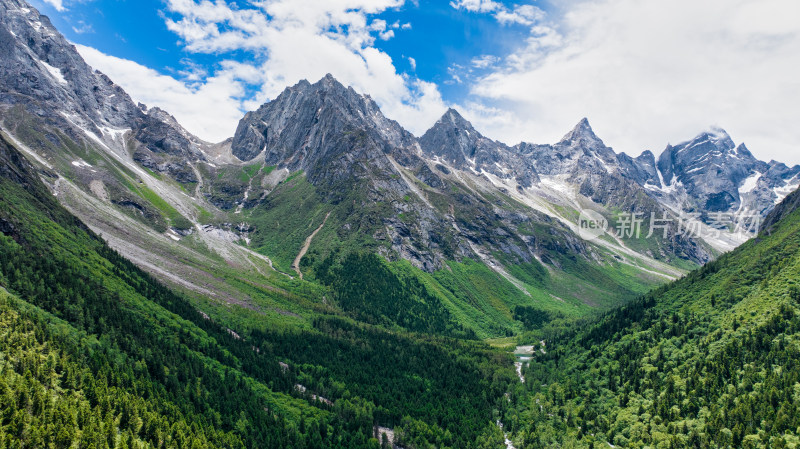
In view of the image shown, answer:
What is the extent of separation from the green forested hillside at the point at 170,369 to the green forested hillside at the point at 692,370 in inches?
Result: 786

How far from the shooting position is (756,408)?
3169 inches

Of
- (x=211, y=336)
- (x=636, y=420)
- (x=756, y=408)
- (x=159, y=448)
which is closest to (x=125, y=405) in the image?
(x=159, y=448)

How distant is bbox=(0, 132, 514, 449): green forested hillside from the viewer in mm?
72375

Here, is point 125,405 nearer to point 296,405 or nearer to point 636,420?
point 296,405

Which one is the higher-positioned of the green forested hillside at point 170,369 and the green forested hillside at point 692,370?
the green forested hillside at point 692,370

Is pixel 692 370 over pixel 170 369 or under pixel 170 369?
over

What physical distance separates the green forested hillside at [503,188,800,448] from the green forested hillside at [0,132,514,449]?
20.0m

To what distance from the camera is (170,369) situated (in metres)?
104

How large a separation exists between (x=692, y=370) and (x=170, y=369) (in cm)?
13079

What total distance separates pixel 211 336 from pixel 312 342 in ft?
123

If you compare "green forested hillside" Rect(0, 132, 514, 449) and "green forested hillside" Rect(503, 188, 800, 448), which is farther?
"green forested hillside" Rect(503, 188, 800, 448)

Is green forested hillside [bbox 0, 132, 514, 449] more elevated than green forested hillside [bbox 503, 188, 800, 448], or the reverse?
green forested hillside [bbox 503, 188, 800, 448]

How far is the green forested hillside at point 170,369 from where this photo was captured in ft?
237

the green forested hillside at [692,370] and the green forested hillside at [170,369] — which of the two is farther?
the green forested hillside at [692,370]
